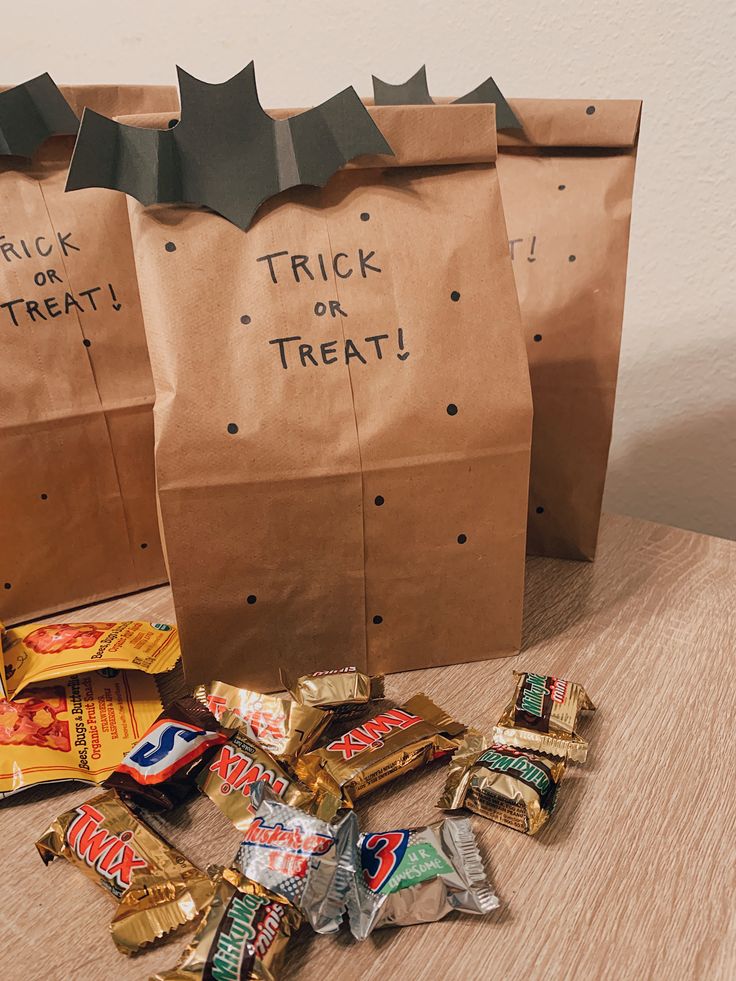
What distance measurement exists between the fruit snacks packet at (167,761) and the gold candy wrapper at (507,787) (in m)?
0.16

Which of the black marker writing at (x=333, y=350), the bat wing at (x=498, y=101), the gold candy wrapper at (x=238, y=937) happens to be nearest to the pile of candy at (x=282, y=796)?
the gold candy wrapper at (x=238, y=937)

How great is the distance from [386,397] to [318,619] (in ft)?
0.62

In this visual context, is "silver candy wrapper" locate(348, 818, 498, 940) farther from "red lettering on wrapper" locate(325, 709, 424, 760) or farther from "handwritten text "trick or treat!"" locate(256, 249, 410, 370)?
"handwritten text "trick or treat!"" locate(256, 249, 410, 370)

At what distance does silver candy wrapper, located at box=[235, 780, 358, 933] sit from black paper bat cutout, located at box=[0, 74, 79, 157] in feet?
1.77

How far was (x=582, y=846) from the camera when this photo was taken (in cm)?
48

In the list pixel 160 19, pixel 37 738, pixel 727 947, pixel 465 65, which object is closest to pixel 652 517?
pixel 465 65

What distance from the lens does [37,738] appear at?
55cm

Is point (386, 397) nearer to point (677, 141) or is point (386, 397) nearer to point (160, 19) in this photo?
point (677, 141)

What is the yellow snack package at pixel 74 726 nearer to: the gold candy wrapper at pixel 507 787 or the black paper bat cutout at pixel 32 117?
the gold candy wrapper at pixel 507 787

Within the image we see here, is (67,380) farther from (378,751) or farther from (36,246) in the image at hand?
(378,751)

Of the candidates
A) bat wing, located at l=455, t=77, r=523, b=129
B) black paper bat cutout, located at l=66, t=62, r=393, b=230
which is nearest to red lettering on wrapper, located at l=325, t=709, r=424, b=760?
black paper bat cutout, located at l=66, t=62, r=393, b=230

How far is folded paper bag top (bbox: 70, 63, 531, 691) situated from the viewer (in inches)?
22.2

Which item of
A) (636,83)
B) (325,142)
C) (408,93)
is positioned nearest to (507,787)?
(325,142)

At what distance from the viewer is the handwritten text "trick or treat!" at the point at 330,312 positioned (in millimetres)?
578
